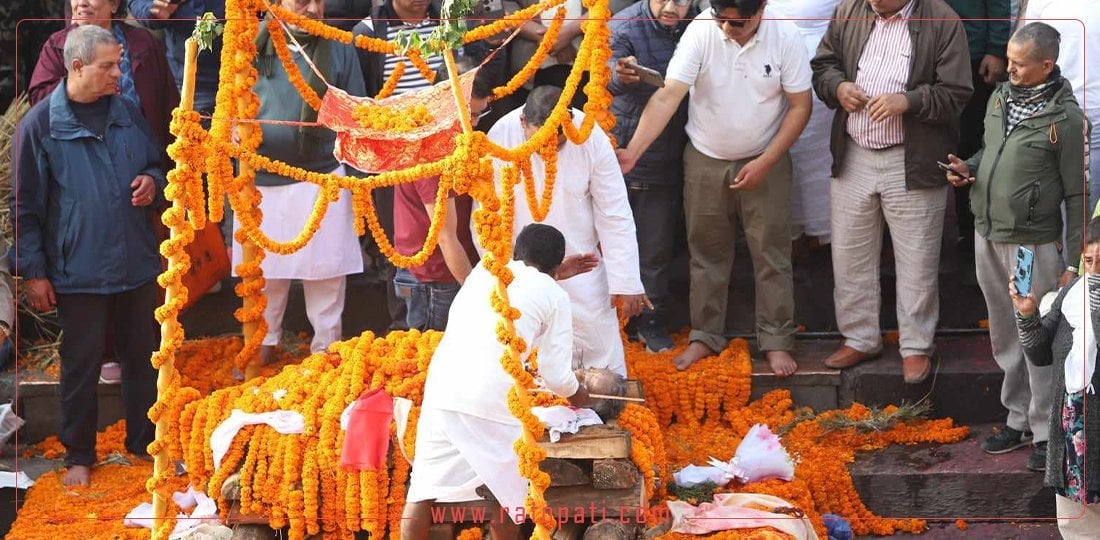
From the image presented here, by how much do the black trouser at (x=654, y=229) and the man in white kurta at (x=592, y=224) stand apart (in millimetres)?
941

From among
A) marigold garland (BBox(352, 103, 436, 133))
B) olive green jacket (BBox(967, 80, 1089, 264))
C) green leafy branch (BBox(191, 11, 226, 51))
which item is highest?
green leafy branch (BBox(191, 11, 226, 51))

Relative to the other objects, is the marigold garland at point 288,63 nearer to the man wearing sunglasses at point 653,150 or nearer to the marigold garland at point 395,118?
the marigold garland at point 395,118

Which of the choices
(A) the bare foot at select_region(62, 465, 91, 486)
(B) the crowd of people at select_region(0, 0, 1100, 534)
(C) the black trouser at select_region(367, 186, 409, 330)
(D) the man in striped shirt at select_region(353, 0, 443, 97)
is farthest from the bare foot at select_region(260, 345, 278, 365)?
(D) the man in striped shirt at select_region(353, 0, 443, 97)

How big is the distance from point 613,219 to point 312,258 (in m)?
1.75

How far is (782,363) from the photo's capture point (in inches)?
313

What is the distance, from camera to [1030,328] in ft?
20.8

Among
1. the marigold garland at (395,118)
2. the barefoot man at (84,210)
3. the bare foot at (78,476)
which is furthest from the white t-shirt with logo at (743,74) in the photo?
the bare foot at (78,476)

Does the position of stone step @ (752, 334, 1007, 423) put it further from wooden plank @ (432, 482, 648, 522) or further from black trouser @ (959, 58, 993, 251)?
wooden plank @ (432, 482, 648, 522)

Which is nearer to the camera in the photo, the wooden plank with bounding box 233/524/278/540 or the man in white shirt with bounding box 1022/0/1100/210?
the wooden plank with bounding box 233/524/278/540

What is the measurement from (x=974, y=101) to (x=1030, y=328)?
2361 mm

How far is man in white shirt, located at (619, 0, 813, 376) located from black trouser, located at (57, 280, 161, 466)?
8.70 ft

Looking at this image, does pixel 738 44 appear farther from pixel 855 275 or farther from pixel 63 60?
pixel 63 60

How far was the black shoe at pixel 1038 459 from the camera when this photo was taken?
23.6ft

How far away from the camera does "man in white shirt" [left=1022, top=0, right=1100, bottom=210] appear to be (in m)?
7.36
